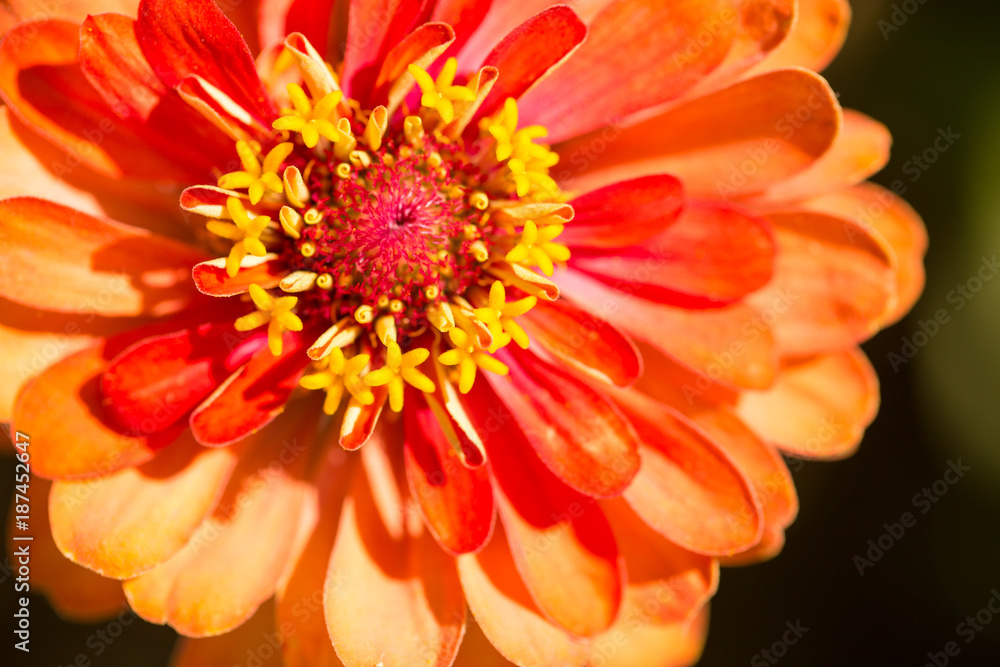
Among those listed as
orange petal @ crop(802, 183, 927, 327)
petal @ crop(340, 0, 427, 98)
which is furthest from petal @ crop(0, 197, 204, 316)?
orange petal @ crop(802, 183, 927, 327)

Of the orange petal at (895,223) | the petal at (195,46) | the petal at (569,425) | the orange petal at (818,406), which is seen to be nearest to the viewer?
the petal at (195,46)

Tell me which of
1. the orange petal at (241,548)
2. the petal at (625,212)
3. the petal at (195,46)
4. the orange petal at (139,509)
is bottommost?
the orange petal at (241,548)

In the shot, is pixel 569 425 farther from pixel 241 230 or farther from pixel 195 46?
pixel 195 46

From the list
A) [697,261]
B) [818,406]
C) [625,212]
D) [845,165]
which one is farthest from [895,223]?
[625,212]

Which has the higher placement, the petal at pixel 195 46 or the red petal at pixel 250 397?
the petal at pixel 195 46

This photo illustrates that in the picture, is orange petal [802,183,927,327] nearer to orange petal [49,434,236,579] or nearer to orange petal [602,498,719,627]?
orange petal [602,498,719,627]

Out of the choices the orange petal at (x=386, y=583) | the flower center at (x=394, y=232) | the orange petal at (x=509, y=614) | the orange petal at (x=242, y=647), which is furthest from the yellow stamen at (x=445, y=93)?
the orange petal at (x=242, y=647)

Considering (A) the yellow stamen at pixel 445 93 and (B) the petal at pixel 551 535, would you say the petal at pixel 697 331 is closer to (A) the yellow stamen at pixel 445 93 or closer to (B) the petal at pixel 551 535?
(B) the petal at pixel 551 535

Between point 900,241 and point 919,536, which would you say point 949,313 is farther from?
point 919,536
